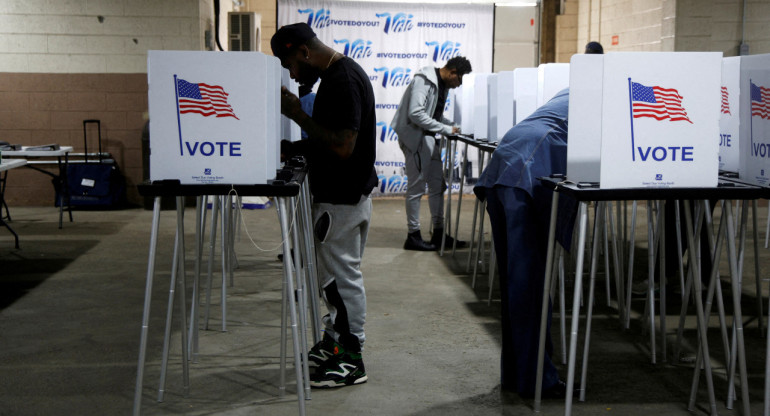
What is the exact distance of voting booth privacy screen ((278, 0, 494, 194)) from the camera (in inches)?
344

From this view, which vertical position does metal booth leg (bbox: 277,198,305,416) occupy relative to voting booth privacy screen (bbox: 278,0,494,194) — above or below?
below

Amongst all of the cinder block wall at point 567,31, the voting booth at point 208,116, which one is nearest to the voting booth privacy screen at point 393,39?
the cinder block wall at point 567,31

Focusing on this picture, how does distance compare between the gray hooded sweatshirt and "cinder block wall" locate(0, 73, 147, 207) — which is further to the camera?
"cinder block wall" locate(0, 73, 147, 207)

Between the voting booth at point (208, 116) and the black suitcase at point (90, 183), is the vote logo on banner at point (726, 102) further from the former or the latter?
the black suitcase at point (90, 183)

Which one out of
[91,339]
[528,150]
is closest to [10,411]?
[91,339]

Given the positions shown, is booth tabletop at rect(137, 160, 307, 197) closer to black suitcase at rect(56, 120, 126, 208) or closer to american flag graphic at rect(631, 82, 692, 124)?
american flag graphic at rect(631, 82, 692, 124)

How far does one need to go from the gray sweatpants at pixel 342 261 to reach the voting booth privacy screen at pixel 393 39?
18.9 feet

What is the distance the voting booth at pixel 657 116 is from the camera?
2410 millimetres

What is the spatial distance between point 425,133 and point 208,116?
344cm

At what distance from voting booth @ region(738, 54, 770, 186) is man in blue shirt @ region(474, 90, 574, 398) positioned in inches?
24.9

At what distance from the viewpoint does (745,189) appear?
2.49 metres

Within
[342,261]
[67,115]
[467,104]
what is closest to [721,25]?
[467,104]

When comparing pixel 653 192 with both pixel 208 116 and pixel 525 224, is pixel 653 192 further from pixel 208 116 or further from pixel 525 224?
pixel 208 116

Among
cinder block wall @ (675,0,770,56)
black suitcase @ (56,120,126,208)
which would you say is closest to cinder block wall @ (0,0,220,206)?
black suitcase @ (56,120,126,208)
